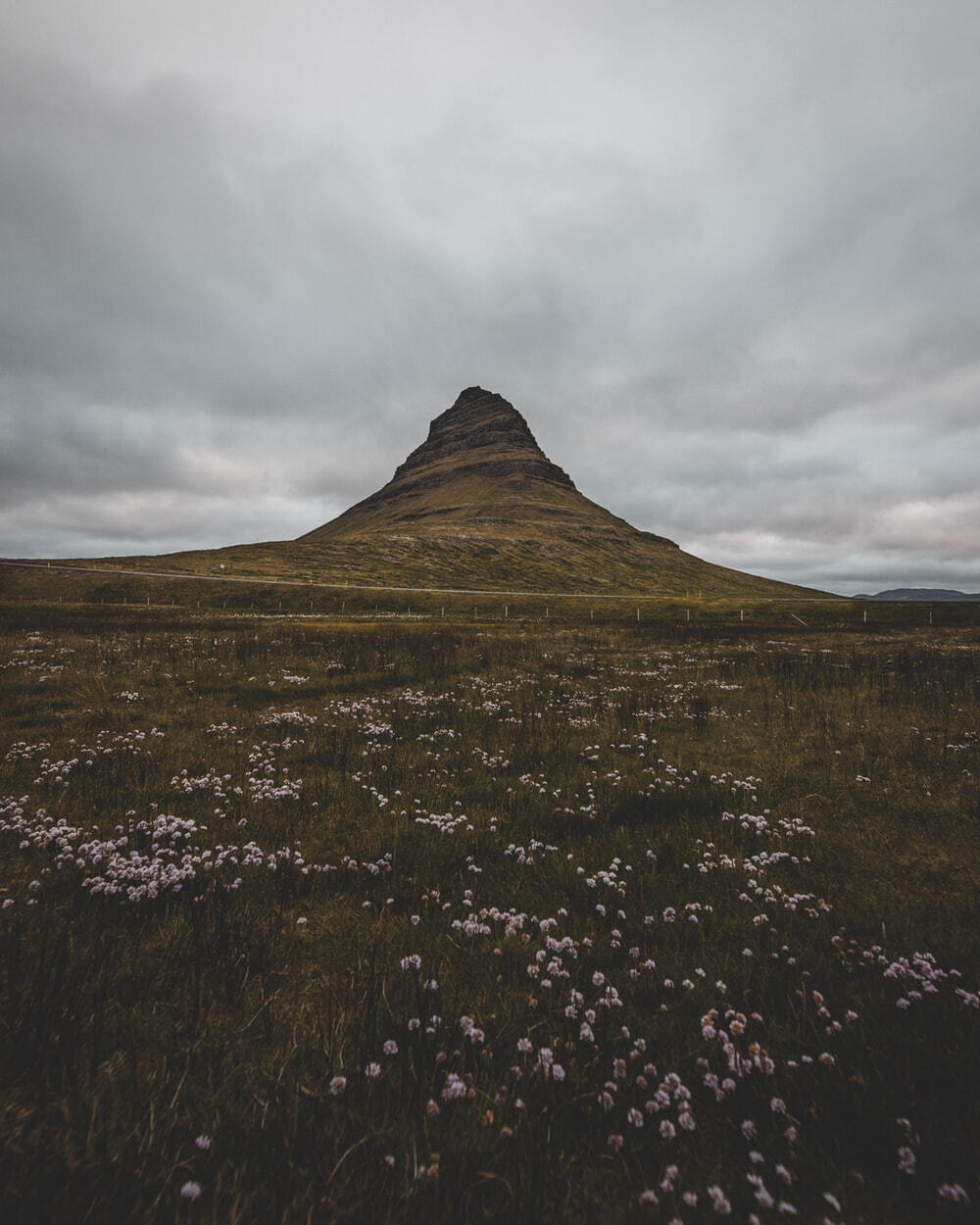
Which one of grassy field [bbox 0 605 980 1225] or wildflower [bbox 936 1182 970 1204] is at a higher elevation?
wildflower [bbox 936 1182 970 1204]

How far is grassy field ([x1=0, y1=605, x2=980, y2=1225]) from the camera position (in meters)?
2.79

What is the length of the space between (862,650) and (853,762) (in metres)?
24.5

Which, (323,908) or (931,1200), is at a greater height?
(931,1200)

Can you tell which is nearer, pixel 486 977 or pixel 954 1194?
pixel 954 1194

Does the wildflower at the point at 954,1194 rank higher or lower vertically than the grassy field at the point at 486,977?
higher

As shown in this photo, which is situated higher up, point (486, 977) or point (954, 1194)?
point (954, 1194)

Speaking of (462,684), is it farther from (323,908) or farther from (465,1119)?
(465,1119)

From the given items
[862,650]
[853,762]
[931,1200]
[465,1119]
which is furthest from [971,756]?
[862,650]

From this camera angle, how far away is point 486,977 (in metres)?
4.49

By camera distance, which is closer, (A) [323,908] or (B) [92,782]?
(A) [323,908]

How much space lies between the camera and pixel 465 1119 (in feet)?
10.3

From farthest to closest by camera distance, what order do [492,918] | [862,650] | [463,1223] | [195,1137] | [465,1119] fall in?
[862,650]
[492,918]
[465,1119]
[195,1137]
[463,1223]

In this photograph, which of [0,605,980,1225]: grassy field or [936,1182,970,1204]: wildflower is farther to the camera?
[0,605,980,1225]: grassy field

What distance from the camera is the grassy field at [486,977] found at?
9.17 ft
